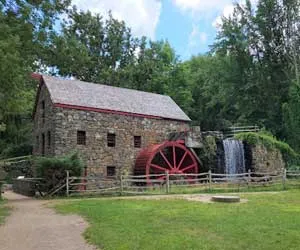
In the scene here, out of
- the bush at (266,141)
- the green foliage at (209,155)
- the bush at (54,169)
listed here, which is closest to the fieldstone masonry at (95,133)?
the green foliage at (209,155)

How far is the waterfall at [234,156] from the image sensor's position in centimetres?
2609

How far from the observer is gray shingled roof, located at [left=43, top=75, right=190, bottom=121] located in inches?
928

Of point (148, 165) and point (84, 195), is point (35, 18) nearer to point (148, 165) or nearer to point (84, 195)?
point (84, 195)

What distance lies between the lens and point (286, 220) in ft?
30.1

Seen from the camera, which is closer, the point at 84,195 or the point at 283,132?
the point at 84,195

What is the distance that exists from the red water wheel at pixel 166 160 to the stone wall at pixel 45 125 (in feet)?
17.5

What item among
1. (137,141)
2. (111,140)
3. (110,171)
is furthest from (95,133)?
(137,141)

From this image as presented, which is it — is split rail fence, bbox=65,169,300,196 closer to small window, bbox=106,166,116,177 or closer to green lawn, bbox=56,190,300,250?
small window, bbox=106,166,116,177

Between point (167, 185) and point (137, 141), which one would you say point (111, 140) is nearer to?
point (137, 141)

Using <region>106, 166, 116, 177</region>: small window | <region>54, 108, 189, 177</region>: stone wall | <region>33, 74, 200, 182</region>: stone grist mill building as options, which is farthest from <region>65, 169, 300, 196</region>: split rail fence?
<region>33, 74, 200, 182</region>: stone grist mill building

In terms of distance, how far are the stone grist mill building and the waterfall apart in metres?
2.03

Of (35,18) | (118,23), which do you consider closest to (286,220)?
(35,18)

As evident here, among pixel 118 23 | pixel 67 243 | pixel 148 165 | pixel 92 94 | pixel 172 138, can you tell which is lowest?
pixel 67 243

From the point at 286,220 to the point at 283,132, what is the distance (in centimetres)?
2831
